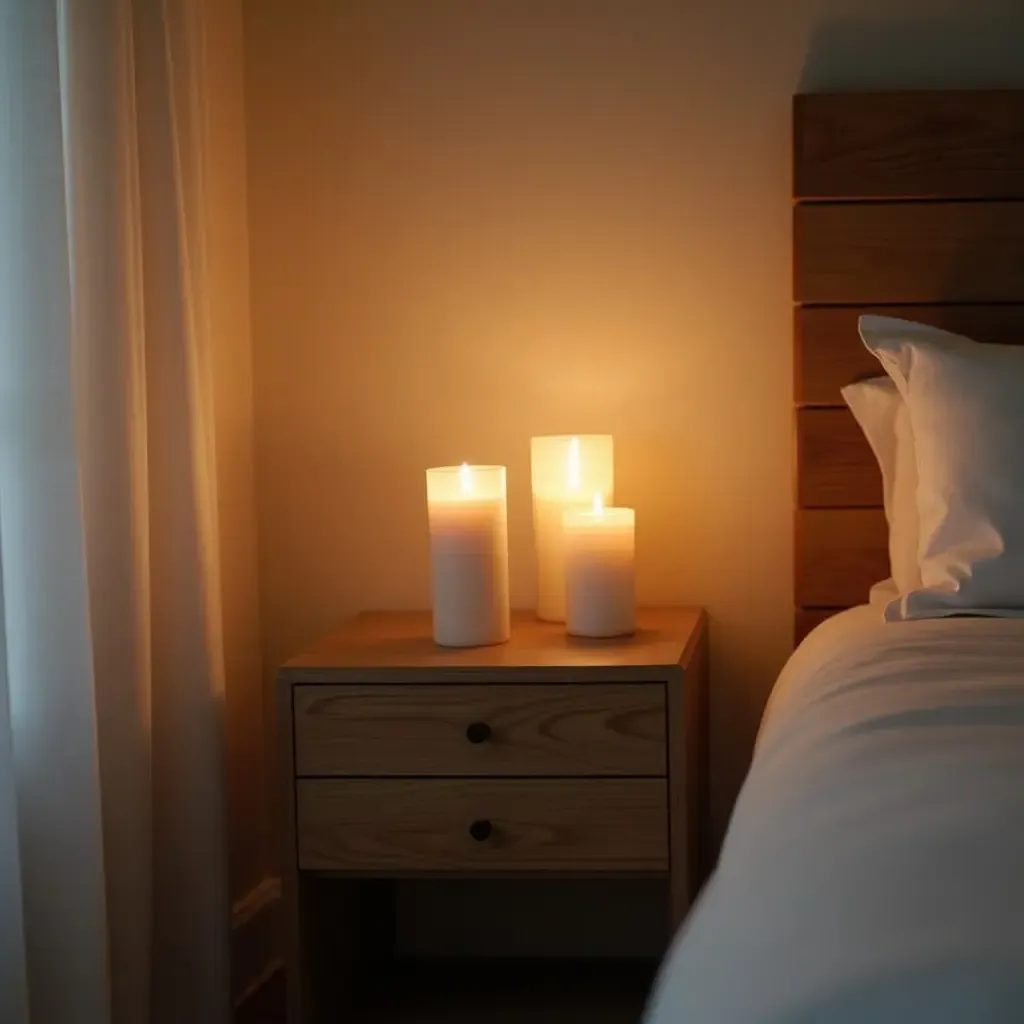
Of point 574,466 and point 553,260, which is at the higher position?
point 553,260

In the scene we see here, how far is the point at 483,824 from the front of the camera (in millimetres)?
1806

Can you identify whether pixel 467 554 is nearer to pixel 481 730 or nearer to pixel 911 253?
pixel 481 730

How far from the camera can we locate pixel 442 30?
2193 millimetres

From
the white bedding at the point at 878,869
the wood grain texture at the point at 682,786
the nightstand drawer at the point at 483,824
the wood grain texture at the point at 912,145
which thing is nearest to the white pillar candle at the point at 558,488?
the wood grain texture at the point at 682,786

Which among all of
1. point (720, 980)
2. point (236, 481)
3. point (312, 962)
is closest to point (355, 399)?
point (236, 481)

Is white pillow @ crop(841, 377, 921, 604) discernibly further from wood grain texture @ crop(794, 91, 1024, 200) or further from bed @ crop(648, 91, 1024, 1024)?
wood grain texture @ crop(794, 91, 1024, 200)

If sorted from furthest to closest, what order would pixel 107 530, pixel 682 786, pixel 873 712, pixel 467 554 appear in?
1. pixel 467 554
2. pixel 682 786
3. pixel 107 530
4. pixel 873 712

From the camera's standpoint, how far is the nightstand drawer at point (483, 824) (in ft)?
5.89

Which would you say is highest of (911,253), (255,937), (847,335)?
(911,253)

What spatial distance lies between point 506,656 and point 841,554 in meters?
0.55

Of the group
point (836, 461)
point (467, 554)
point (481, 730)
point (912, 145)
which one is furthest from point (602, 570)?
point (912, 145)

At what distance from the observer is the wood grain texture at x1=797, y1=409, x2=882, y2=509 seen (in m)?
2.08

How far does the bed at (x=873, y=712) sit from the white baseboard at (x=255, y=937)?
895mm

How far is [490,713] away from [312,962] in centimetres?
41
